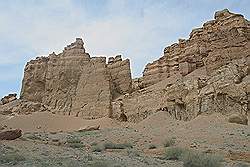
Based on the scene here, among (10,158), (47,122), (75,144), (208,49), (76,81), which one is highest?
(208,49)

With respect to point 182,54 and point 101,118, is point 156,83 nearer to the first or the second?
point 182,54

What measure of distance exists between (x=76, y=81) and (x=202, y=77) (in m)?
18.3

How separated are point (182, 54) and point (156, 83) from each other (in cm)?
477

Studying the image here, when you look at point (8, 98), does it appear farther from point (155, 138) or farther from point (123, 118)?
point (155, 138)

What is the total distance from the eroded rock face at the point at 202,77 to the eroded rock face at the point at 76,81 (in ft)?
9.41

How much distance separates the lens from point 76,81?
49.9 m

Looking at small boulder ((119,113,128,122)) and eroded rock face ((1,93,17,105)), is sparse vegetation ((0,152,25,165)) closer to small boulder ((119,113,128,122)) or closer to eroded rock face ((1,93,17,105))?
small boulder ((119,113,128,122))

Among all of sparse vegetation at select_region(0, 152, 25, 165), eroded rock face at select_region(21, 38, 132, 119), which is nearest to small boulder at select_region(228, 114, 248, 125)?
eroded rock face at select_region(21, 38, 132, 119)

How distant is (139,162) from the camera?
14000 mm

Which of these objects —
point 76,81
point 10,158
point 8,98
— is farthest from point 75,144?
point 8,98

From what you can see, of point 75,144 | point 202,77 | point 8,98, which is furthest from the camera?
point 8,98

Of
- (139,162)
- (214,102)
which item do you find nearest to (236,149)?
(139,162)

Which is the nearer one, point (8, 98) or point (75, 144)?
point (75, 144)

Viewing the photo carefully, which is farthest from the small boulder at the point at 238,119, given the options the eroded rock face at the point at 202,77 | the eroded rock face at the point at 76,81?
the eroded rock face at the point at 76,81
